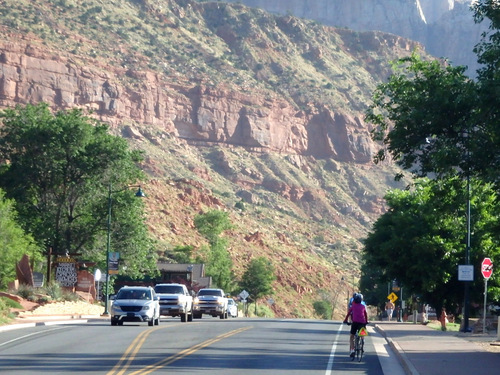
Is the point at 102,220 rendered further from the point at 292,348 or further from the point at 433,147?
the point at 433,147

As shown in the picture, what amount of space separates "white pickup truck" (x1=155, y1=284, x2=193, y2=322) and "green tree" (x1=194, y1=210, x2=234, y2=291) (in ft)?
175

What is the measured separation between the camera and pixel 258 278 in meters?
102

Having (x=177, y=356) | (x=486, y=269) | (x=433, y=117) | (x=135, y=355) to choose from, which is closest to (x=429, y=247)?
(x=486, y=269)

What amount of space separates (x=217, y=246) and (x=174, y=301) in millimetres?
59636

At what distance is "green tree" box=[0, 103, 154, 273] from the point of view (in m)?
61.2

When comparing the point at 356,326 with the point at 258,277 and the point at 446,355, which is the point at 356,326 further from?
the point at 258,277

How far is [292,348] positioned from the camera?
27.3m

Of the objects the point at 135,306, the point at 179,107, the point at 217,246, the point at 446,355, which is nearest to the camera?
the point at 446,355

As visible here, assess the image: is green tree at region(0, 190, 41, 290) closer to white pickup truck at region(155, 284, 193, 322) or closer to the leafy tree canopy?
white pickup truck at region(155, 284, 193, 322)

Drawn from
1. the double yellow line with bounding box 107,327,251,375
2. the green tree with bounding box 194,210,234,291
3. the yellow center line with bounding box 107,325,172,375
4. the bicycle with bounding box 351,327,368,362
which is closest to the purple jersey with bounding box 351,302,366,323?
the bicycle with bounding box 351,327,368,362

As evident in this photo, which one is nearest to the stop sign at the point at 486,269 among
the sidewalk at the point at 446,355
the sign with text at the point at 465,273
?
the sidewalk at the point at 446,355

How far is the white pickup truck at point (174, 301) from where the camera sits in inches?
1720

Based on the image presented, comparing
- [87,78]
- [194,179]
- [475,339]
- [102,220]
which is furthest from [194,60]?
[475,339]

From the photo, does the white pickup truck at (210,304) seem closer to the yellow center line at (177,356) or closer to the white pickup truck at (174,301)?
the white pickup truck at (174,301)
